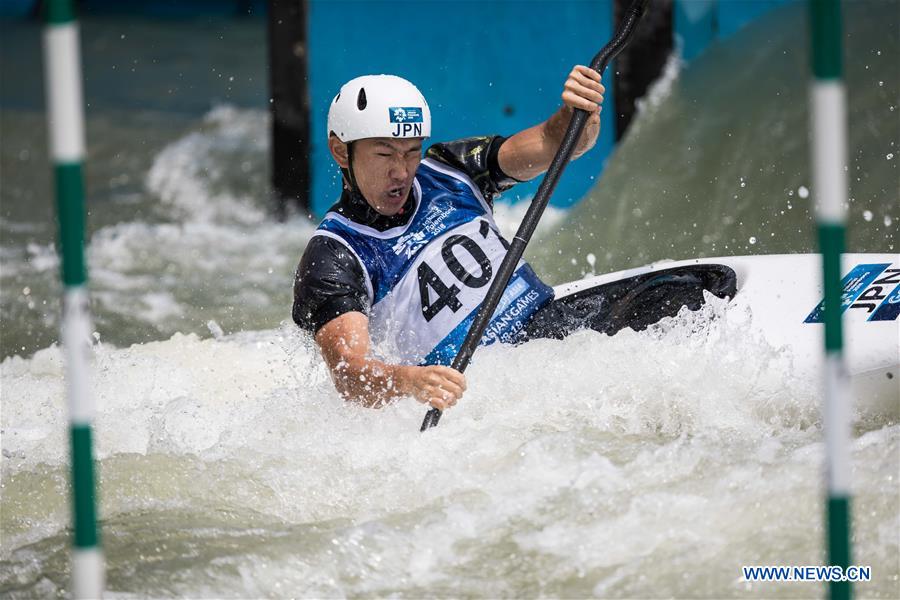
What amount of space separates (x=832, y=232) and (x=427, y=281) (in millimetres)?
1742

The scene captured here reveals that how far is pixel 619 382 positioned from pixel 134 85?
10104 millimetres

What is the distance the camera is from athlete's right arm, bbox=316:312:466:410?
2998 millimetres

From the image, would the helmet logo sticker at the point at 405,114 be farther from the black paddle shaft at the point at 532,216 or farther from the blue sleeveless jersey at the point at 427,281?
the black paddle shaft at the point at 532,216

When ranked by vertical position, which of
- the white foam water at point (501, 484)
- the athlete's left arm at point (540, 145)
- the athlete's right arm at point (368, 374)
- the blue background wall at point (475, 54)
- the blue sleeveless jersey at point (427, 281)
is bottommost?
the white foam water at point (501, 484)

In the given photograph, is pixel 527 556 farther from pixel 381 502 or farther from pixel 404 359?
pixel 404 359

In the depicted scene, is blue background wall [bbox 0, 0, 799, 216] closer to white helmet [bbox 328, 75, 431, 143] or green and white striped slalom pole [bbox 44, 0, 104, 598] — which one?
white helmet [bbox 328, 75, 431, 143]

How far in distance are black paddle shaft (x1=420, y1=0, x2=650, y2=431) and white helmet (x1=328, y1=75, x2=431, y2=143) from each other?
1.22 ft

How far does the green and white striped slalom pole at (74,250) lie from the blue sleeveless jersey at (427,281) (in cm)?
151

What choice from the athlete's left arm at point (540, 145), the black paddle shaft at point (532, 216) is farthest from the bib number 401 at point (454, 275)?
the athlete's left arm at point (540, 145)

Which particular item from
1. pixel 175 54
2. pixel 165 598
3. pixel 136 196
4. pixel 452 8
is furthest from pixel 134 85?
pixel 165 598

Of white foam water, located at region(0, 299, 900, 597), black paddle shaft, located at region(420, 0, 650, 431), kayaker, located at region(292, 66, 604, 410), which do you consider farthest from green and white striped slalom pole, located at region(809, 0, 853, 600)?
kayaker, located at region(292, 66, 604, 410)

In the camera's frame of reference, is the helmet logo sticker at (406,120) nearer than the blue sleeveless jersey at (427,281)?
Yes

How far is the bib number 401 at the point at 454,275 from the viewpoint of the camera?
3.52 metres

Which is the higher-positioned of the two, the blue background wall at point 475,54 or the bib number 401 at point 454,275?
the blue background wall at point 475,54
